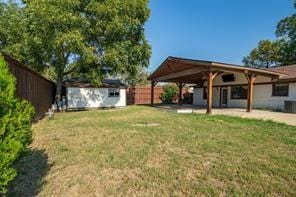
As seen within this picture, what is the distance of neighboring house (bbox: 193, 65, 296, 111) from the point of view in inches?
542

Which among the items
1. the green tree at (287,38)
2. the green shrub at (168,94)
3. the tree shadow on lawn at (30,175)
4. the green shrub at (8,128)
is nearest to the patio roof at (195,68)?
the green shrub at (168,94)

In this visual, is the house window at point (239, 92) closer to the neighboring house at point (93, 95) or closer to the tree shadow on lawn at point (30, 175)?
the neighboring house at point (93, 95)

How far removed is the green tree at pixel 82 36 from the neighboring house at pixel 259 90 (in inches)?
281

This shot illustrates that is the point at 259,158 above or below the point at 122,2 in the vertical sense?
below

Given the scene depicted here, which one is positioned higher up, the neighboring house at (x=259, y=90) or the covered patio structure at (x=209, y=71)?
the covered patio structure at (x=209, y=71)

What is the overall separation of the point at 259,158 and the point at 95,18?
536 inches

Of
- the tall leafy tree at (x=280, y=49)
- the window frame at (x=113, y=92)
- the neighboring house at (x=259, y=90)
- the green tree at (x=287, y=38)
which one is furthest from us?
the tall leafy tree at (x=280, y=49)

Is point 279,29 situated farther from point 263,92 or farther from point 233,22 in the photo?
point 263,92

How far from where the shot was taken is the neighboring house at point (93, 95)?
17680 millimetres

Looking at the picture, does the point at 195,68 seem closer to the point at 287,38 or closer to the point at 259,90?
the point at 259,90

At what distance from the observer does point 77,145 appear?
5.47m

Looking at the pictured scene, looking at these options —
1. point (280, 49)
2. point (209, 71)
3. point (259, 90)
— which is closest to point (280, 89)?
point (259, 90)

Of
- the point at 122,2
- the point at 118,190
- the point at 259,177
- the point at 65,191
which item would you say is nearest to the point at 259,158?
the point at 259,177

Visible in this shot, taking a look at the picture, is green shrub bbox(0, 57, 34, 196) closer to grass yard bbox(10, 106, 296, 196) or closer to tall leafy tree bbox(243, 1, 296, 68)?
grass yard bbox(10, 106, 296, 196)
